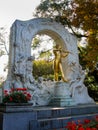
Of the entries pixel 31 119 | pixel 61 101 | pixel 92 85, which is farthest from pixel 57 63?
pixel 92 85

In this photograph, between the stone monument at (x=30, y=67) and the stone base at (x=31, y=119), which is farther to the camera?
the stone monument at (x=30, y=67)

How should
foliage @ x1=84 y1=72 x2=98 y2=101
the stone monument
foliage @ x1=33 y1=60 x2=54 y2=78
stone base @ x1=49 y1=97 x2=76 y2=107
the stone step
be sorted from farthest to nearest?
1. foliage @ x1=33 y1=60 x2=54 y2=78
2. foliage @ x1=84 y1=72 x2=98 y2=101
3. stone base @ x1=49 y1=97 x2=76 y2=107
4. the stone monument
5. the stone step

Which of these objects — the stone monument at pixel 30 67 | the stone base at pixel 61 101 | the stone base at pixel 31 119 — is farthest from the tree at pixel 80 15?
the stone base at pixel 31 119

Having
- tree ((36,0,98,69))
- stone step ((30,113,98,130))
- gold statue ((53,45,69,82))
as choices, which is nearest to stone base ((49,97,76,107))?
gold statue ((53,45,69,82))

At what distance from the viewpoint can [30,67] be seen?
436 inches

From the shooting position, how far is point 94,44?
14.5 meters

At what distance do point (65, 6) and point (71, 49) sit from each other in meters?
5.06

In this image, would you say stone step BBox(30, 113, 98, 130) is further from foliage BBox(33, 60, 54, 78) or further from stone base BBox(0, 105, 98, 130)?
foliage BBox(33, 60, 54, 78)

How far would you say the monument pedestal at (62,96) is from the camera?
11.0 meters

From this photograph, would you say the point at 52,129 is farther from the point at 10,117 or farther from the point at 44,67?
the point at 44,67

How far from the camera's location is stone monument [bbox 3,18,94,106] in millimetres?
10680

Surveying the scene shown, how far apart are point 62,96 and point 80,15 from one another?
6317 millimetres

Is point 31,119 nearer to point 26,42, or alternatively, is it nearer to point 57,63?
point 26,42

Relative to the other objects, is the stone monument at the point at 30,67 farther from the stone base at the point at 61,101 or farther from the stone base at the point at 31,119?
the stone base at the point at 31,119
